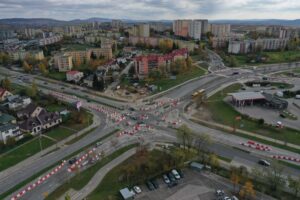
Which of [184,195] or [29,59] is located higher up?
[29,59]

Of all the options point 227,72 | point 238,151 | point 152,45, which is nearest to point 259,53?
point 227,72

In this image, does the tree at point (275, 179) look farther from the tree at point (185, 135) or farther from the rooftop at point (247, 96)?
the rooftop at point (247, 96)

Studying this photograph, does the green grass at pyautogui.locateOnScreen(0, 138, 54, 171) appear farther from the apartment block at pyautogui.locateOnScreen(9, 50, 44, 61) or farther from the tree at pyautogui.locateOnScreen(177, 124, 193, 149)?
the apartment block at pyautogui.locateOnScreen(9, 50, 44, 61)

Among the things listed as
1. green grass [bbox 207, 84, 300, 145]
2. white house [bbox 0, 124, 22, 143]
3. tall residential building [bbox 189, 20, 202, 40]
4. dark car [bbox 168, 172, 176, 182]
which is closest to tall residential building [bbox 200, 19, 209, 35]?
tall residential building [bbox 189, 20, 202, 40]

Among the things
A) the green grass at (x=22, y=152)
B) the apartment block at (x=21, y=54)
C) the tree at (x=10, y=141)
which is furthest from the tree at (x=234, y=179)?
the apartment block at (x=21, y=54)

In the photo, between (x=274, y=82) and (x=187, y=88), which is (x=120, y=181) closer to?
(x=187, y=88)

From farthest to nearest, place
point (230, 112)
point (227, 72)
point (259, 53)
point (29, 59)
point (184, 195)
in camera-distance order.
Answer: point (259, 53) → point (29, 59) → point (227, 72) → point (230, 112) → point (184, 195)

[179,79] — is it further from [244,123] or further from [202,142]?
[202,142]

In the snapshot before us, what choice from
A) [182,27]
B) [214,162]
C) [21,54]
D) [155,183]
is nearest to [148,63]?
[214,162]
